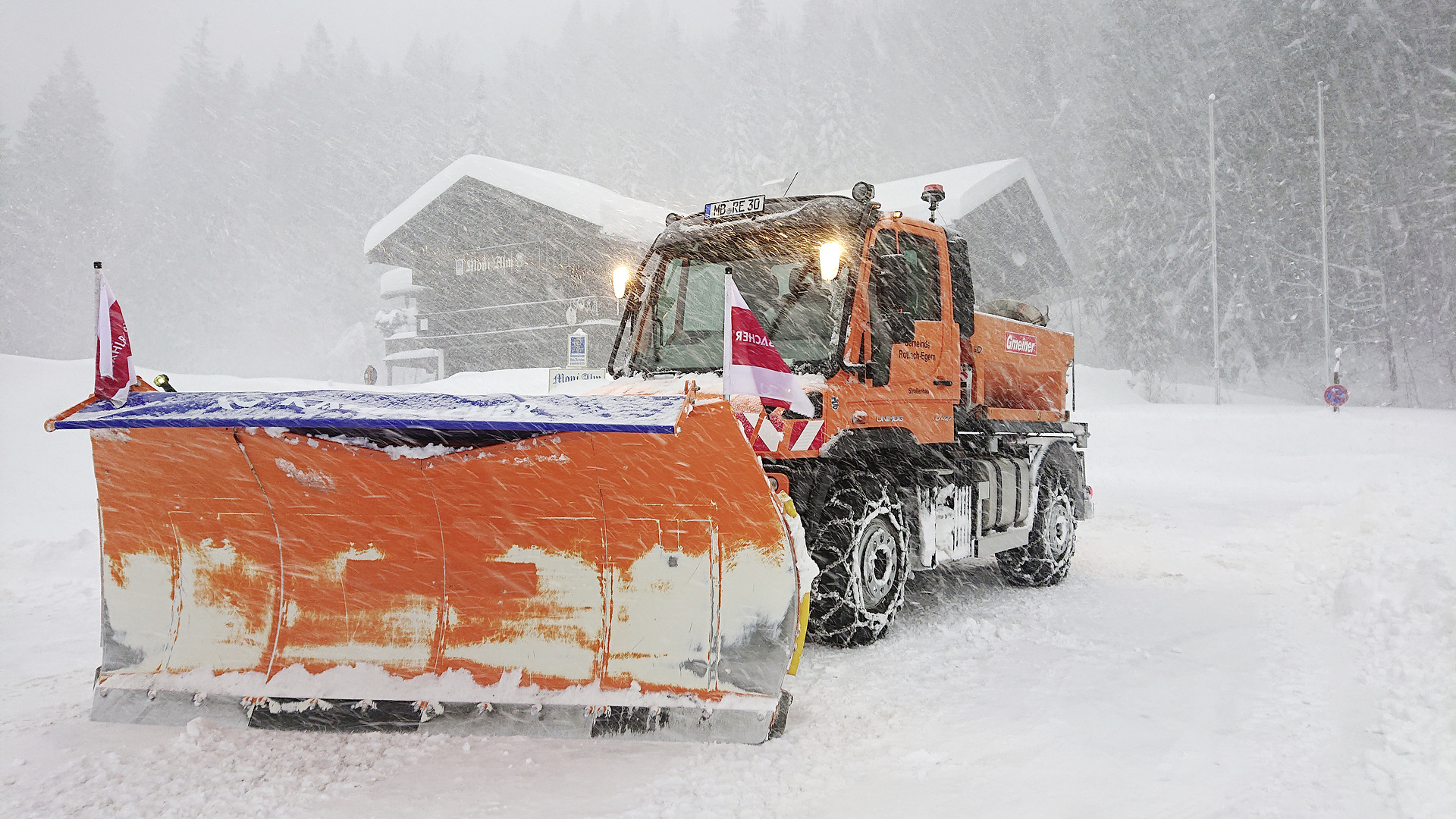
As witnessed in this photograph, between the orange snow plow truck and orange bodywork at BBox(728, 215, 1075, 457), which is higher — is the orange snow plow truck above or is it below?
below

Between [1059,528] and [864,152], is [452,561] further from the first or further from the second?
[864,152]

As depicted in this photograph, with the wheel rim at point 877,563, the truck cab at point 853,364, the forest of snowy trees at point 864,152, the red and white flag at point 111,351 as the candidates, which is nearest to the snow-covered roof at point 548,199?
the truck cab at point 853,364

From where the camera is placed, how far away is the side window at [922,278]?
5.78 metres

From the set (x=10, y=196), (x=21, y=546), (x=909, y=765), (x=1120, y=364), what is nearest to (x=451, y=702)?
(x=909, y=765)

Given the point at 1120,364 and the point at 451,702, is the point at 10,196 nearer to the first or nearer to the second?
the point at 1120,364

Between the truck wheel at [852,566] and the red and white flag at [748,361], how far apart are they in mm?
1436

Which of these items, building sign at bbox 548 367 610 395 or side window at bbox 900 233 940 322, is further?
building sign at bbox 548 367 610 395

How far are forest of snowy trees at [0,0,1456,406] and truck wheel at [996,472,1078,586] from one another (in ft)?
101

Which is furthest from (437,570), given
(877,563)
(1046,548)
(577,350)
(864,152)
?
(864,152)

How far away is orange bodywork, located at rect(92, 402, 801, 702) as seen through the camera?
12.2ft

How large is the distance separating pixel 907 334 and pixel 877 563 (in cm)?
149

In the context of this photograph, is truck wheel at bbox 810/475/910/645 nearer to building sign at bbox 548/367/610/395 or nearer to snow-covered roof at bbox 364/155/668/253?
building sign at bbox 548/367/610/395

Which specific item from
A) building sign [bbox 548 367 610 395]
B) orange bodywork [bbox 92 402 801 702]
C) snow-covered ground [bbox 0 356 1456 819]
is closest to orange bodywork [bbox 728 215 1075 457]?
orange bodywork [bbox 92 402 801 702]

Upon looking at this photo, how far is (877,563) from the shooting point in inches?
219
